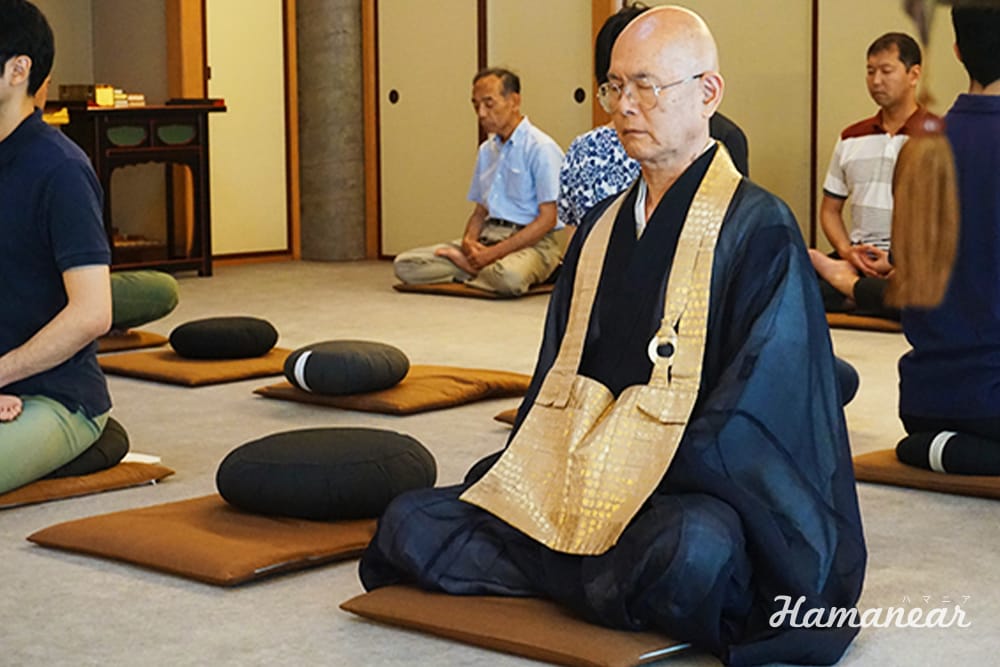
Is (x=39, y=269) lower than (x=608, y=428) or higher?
higher

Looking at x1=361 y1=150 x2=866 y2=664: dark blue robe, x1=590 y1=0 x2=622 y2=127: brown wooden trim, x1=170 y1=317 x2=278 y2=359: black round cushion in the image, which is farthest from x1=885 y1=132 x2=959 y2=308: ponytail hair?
x1=590 y1=0 x2=622 y2=127: brown wooden trim

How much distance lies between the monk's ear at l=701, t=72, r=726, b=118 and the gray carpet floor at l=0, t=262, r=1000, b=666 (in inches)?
33.0

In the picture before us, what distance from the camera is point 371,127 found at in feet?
30.3

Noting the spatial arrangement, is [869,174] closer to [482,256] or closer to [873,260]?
[873,260]

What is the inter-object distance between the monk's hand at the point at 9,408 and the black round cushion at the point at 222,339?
6.73 feet

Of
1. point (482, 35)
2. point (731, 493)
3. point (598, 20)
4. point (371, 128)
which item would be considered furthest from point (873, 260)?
point (731, 493)

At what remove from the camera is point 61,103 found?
7.74 m

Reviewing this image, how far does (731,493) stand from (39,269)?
1.68 metres

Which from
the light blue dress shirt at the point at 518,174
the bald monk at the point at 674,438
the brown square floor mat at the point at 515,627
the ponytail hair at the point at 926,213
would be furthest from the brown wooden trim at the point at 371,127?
the ponytail hair at the point at 926,213

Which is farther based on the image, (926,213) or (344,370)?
(344,370)

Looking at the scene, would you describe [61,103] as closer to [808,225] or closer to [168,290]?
[168,290]

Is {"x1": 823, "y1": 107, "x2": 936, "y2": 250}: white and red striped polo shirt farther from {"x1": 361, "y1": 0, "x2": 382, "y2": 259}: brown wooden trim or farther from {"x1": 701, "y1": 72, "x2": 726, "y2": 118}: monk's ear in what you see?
{"x1": 701, "y1": 72, "x2": 726, "y2": 118}: monk's ear

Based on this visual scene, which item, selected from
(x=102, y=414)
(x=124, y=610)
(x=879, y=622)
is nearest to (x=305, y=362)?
(x=102, y=414)

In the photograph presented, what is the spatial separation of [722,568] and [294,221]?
7.36m
